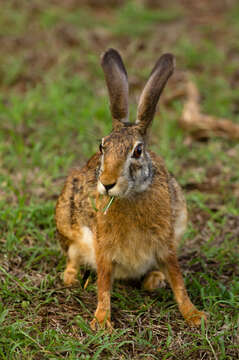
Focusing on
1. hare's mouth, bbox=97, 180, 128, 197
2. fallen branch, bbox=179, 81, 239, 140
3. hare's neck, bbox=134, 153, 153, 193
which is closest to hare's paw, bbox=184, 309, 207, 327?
hare's neck, bbox=134, 153, 153, 193

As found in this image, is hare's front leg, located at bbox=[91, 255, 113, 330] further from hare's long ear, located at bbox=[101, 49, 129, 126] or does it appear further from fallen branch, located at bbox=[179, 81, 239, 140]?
fallen branch, located at bbox=[179, 81, 239, 140]

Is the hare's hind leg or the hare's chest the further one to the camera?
the hare's hind leg

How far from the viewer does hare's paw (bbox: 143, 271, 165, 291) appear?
441cm

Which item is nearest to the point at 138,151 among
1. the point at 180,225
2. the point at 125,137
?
the point at 125,137

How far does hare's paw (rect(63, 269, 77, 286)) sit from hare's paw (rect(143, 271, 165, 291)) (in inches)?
22.0

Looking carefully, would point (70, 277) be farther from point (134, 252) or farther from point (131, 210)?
point (131, 210)

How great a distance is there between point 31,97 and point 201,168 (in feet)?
8.31

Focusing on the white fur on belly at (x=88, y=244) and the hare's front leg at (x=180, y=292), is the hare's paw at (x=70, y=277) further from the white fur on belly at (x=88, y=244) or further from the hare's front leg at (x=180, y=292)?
the hare's front leg at (x=180, y=292)

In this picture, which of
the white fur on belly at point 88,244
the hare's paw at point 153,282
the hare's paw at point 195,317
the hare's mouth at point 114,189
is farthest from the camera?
the hare's paw at point 153,282

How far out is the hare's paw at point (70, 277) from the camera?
4.38 meters

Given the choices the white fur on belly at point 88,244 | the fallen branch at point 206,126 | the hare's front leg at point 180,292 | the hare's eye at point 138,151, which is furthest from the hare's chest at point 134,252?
the fallen branch at point 206,126

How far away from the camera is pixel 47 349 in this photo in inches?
136

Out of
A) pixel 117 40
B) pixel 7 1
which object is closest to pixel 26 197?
pixel 117 40

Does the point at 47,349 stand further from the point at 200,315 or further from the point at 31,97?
the point at 31,97
